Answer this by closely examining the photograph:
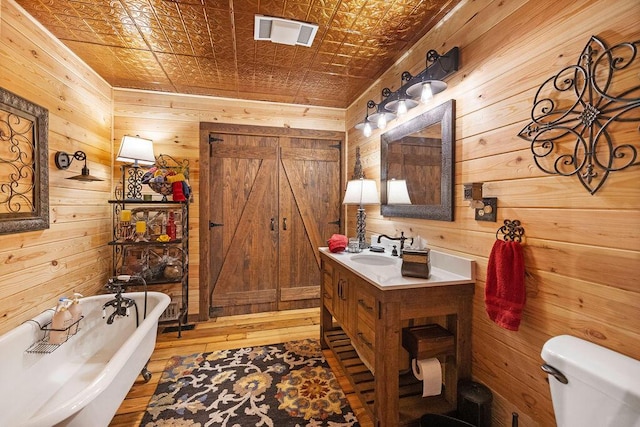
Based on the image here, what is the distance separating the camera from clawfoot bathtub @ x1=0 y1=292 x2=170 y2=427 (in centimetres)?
118

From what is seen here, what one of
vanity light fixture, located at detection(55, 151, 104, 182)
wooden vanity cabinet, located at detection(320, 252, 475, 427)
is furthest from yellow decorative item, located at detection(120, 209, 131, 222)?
wooden vanity cabinet, located at detection(320, 252, 475, 427)

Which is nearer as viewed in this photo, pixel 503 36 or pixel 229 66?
pixel 503 36

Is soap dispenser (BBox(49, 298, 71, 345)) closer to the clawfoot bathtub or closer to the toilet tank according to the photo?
the clawfoot bathtub

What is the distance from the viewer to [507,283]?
1281 millimetres

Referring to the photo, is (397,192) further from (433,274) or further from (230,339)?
(230,339)

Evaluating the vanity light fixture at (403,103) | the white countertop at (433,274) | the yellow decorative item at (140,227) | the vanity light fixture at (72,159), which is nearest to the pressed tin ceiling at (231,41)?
the vanity light fixture at (403,103)

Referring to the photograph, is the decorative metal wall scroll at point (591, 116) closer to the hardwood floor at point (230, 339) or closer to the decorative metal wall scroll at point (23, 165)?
the hardwood floor at point (230, 339)

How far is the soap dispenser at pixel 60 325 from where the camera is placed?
1.75 meters

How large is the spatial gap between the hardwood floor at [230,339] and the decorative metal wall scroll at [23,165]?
4.32ft

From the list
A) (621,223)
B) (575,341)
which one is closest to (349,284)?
(575,341)

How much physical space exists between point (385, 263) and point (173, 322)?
7.79 feet

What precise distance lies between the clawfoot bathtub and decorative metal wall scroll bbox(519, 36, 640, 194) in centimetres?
215

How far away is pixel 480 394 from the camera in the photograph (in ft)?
4.72

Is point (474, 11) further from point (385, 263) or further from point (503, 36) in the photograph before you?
point (385, 263)
